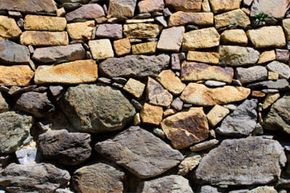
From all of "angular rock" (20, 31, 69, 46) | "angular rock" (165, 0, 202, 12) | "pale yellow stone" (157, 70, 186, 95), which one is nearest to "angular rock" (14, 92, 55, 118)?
"angular rock" (20, 31, 69, 46)

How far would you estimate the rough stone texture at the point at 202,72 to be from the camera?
2.74m

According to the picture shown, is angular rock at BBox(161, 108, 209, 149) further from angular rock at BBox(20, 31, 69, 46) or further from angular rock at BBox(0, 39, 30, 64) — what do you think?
angular rock at BBox(0, 39, 30, 64)

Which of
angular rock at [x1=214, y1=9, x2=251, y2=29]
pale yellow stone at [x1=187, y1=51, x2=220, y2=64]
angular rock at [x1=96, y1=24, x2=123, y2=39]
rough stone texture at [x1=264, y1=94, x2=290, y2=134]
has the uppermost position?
angular rock at [x1=214, y1=9, x2=251, y2=29]

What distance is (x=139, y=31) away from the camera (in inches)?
108

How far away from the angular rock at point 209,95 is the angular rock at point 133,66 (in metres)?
0.20

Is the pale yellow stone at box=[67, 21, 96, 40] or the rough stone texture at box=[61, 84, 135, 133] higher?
the pale yellow stone at box=[67, 21, 96, 40]

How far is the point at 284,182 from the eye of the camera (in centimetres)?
276

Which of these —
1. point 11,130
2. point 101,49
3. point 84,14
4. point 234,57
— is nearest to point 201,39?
point 234,57

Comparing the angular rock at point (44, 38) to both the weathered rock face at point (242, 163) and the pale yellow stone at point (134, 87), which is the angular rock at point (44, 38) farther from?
the weathered rock face at point (242, 163)

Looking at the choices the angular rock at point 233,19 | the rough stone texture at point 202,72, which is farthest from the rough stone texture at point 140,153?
the angular rock at point 233,19

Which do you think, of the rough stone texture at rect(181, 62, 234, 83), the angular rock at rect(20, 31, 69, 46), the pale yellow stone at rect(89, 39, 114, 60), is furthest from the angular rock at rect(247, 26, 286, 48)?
the angular rock at rect(20, 31, 69, 46)

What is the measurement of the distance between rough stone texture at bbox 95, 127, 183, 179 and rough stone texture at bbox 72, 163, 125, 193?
0.07m

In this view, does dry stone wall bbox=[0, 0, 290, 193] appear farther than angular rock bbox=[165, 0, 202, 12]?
No

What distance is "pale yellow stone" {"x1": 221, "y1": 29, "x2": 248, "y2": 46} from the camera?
277 cm
